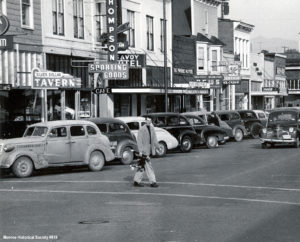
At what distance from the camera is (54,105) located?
31359 mm

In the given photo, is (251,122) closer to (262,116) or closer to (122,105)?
(262,116)

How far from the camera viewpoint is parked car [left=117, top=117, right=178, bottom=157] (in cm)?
2542

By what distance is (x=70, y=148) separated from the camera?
20.0m

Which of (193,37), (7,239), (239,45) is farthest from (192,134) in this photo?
(239,45)

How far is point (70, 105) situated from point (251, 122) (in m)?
11.2

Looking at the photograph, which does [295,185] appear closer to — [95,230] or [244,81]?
[95,230]

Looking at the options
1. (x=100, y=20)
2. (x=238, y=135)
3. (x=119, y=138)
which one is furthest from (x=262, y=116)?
(x=119, y=138)

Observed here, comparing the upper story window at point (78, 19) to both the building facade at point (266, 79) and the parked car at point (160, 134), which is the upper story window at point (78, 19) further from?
the building facade at point (266, 79)

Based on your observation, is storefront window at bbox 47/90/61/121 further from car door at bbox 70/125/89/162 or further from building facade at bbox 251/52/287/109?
building facade at bbox 251/52/287/109

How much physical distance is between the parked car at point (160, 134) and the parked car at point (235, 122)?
33.6ft

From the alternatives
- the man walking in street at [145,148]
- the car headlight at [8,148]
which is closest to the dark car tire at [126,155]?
the car headlight at [8,148]

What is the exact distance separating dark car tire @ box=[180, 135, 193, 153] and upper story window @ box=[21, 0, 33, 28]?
8514 millimetres

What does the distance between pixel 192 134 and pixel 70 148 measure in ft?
32.0

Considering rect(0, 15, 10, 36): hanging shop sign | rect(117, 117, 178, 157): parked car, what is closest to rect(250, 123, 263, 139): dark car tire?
rect(117, 117, 178, 157): parked car
